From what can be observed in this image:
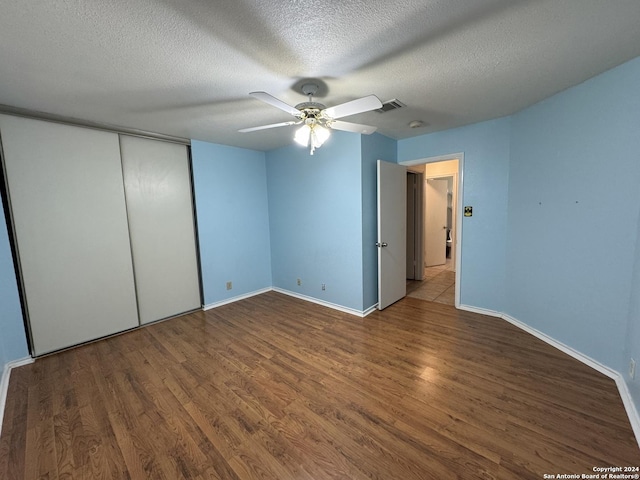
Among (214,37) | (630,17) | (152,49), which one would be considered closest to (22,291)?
(152,49)

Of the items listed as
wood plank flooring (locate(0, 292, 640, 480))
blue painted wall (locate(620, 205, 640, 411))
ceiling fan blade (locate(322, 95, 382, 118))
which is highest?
Answer: ceiling fan blade (locate(322, 95, 382, 118))

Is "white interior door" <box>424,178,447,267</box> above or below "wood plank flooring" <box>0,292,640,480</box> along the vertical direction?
above

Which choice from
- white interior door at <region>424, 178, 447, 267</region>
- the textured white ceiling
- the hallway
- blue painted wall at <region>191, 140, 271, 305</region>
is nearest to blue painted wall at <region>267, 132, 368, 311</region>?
blue painted wall at <region>191, 140, 271, 305</region>

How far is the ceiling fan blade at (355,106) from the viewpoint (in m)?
1.60

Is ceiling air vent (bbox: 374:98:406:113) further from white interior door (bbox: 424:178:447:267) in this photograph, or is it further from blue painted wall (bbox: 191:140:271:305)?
white interior door (bbox: 424:178:447:267)

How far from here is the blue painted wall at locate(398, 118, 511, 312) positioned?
300 cm

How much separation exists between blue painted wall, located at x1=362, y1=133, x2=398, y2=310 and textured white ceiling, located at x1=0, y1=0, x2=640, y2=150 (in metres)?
0.89

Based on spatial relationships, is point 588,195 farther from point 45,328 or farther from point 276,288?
point 45,328

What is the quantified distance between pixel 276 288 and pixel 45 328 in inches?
112

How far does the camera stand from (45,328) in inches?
101

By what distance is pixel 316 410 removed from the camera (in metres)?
1.79

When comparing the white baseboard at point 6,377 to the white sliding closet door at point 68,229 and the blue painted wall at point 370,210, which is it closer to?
the white sliding closet door at point 68,229

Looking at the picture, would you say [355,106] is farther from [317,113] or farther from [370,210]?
[370,210]

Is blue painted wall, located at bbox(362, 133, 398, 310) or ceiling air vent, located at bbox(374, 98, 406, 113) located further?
blue painted wall, located at bbox(362, 133, 398, 310)
